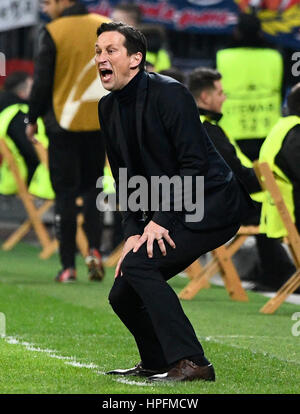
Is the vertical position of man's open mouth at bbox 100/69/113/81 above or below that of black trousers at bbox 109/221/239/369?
above

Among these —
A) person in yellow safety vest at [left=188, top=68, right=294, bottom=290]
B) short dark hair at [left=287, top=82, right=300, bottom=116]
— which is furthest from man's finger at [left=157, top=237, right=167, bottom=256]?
short dark hair at [left=287, top=82, right=300, bottom=116]

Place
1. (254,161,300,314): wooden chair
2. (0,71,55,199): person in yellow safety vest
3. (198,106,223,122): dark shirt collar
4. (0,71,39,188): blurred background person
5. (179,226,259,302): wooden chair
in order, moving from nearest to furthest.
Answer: (254,161,300,314): wooden chair < (198,106,223,122): dark shirt collar < (179,226,259,302): wooden chair < (0,71,55,199): person in yellow safety vest < (0,71,39,188): blurred background person

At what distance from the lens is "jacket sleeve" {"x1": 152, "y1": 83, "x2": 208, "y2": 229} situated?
6.62 m

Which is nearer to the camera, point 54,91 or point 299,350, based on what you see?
point 299,350

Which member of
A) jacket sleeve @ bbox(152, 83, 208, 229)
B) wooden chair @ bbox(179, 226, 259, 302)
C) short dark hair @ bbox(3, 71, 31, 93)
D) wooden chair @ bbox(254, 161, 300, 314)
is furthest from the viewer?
short dark hair @ bbox(3, 71, 31, 93)

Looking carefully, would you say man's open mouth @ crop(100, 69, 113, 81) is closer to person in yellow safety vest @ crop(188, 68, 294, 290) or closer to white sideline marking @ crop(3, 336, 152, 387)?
white sideline marking @ crop(3, 336, 152, 387)

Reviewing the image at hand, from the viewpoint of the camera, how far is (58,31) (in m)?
11.9

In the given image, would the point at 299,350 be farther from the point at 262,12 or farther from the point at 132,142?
the point at 262,12

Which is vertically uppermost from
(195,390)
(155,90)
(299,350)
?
(155,90)

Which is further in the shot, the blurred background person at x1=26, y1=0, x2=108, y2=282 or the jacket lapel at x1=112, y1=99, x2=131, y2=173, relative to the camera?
the blurred background person at x1=26, y1=0, x2=108, y2=282

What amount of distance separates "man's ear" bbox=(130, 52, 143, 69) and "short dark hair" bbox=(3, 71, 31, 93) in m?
8.76

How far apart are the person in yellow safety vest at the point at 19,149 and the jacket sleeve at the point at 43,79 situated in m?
2.50
